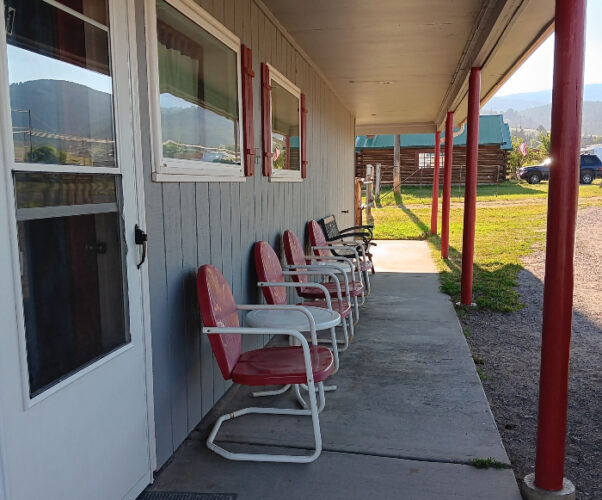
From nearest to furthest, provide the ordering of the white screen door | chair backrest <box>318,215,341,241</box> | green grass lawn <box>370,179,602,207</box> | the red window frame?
the white screen door → the red window frame → chair backrest <box>318,215,341,241</box> → green grass lawn <box>370,179,602,207</box>

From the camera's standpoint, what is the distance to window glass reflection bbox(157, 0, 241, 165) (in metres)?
2.33

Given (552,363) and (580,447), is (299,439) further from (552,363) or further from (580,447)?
(580,447)

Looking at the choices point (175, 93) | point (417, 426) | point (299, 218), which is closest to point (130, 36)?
point (175, 93)

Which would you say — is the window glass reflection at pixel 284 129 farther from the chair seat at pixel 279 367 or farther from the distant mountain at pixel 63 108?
the distant mountain at pixel 63 108

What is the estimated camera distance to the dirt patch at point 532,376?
236 cm

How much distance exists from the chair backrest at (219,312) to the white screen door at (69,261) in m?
0.32

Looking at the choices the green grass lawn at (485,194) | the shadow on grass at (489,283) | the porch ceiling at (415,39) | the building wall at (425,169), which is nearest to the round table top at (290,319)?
the porch ceiling at (415,39)

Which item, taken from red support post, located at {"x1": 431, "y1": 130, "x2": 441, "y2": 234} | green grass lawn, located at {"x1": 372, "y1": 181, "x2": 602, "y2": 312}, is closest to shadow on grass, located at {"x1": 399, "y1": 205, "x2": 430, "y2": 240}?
green grass lawn, located at {"x1": 372, "y1": 181, "x2": 602, "y2": 312}

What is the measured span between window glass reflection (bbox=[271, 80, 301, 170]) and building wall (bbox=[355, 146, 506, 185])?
17.4 m

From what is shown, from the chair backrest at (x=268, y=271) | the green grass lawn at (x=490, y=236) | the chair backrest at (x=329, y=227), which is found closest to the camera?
the chair backrest at (x=268, y=271)

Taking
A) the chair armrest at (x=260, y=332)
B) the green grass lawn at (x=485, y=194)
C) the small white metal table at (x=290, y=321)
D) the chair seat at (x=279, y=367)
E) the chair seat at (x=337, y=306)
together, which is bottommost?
the chair seat at (x=337, y=306)

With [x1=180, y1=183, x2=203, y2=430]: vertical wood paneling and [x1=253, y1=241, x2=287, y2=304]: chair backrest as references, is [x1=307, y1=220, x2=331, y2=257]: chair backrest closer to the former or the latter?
[x1=253, y1=241, x2=287, y2=304]: chair backrest

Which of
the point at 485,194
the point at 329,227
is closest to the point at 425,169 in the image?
the point at 485,194

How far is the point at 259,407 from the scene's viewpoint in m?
2.81
